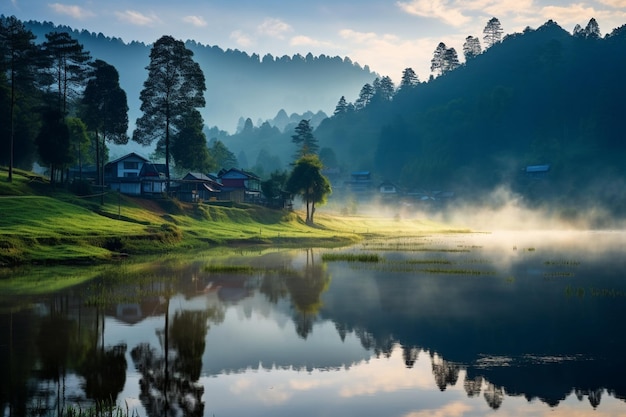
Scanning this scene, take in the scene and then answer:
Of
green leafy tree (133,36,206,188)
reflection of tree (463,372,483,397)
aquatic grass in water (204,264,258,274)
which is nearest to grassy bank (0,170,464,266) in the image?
aquatic grass in water (204,264,258,274)

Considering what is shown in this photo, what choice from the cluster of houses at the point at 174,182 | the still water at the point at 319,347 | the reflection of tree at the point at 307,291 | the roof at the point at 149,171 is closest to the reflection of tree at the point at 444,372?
the still water at the point at 319,347

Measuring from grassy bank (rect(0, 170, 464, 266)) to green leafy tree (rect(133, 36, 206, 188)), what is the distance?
16.1 meters

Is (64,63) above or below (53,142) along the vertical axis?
above

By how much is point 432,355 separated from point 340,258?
43865 mm

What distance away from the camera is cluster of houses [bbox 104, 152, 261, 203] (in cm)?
11244

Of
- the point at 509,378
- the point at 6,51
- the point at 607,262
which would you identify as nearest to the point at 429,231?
the point at 607,262

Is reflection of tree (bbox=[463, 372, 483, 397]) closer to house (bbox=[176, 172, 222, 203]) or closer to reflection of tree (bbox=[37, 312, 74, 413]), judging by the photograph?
reflection of tree (bbox=[37, 312, 74, 413])

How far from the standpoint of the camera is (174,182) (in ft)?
433

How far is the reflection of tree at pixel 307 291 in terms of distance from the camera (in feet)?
119

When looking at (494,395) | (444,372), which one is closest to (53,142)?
(444,372)

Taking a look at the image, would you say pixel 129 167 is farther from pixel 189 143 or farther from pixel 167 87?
pixel 167 87

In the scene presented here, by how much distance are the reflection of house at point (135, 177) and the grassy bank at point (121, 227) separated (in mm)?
6419

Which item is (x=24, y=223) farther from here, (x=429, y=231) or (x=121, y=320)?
(x=429, y=231)

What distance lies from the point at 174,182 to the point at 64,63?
1468 inches
